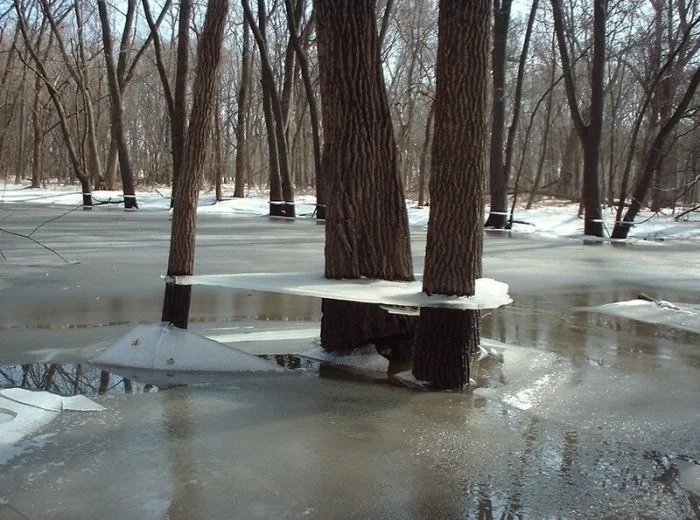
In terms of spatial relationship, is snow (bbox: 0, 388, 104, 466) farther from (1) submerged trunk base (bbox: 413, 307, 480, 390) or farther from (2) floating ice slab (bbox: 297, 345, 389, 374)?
(1) submerged trunk base (bbox: 413, 307, 480, 390)

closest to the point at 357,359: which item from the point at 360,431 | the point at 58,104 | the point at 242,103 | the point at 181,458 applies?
the point at 360,431

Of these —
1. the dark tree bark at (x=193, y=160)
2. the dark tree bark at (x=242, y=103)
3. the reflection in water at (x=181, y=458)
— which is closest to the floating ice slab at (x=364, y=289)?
the dark tree bark at (x=193, y=160)

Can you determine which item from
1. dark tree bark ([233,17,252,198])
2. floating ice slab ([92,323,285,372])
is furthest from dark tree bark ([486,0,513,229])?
floating ice slab ([92,323,285,372])

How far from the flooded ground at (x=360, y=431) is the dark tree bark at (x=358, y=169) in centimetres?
89

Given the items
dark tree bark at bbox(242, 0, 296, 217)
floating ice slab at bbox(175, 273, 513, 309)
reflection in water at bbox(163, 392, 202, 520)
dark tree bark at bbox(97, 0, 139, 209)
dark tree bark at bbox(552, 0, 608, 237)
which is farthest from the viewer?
dark tree bark at bbox(97, 0, 139, 209)

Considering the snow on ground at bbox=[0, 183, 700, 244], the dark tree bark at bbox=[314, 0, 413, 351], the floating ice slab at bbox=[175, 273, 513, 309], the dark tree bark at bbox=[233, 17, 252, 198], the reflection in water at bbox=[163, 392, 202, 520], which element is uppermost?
the dark tree bark at bbox=[233, 17, 252, 198]

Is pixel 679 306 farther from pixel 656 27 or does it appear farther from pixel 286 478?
pixel 656 27

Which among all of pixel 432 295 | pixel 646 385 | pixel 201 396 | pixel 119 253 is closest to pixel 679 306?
pixel 646 385

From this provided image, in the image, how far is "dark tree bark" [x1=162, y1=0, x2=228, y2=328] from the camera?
6.05m

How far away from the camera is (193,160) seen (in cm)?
622

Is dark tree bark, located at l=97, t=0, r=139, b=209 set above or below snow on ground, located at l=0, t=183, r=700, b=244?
above

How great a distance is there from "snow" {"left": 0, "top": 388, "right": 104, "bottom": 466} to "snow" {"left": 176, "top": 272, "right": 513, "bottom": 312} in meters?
1.43

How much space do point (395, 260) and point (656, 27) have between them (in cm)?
1948

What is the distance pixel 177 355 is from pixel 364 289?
153 cm
